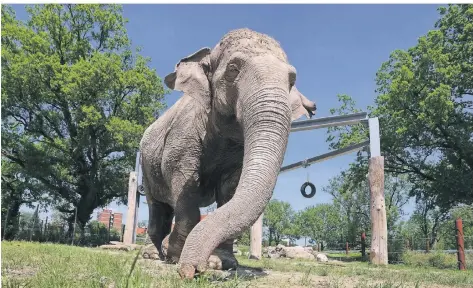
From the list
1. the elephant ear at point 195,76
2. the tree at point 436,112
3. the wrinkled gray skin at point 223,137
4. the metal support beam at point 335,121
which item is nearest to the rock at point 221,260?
the wrinkled gray skin at point 223,137

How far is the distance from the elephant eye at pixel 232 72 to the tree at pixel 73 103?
910 inches

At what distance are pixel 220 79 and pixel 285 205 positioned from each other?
259ft

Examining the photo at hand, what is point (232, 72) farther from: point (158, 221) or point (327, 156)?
point (327, 156)

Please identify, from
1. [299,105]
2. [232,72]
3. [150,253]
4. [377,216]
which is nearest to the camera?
[232,72]

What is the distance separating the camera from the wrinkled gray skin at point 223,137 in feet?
11.6

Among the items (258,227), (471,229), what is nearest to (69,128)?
(258,227)

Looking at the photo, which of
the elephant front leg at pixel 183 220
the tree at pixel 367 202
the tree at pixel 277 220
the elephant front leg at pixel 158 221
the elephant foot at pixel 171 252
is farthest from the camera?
the tree at pixel 277 220

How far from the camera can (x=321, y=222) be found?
7700cm

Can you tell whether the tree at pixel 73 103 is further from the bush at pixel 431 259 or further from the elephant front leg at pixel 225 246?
the elephant front leg at pixel 225 246

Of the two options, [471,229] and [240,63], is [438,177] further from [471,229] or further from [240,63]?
[471,229]

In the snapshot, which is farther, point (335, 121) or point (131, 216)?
point (131, 216)

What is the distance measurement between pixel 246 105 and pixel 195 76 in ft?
4.21

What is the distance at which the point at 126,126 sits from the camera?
2739cm

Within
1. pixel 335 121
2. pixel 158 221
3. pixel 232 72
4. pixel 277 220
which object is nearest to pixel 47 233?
pixel 335 121
